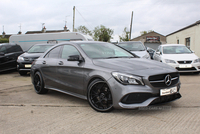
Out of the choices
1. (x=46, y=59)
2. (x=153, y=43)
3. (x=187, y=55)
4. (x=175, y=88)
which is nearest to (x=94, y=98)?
(x=175, y=88)

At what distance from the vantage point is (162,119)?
3518 millimetres

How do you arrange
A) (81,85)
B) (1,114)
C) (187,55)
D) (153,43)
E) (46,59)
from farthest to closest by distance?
(153,43), (187,55), (46,59), (81,85), (1,114)

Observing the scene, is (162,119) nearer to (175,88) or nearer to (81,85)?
(175,88)

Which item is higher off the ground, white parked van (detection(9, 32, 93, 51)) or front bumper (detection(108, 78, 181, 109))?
white parked van (detection(9, 32, 93, 51))

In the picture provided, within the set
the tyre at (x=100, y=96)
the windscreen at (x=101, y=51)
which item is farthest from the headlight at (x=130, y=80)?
the windscreen at (x=101, y=51)

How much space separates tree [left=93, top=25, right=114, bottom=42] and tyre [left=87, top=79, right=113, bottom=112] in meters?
55.7

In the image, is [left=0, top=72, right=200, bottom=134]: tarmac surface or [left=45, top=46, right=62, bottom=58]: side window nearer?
[left=0, top=72, right=200, bottom=134]: tarmac surface

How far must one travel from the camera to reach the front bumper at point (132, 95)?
3525mm

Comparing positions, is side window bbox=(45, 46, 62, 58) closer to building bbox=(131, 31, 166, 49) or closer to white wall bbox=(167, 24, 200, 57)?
white wall bbox=(167, 24, 200, 57)

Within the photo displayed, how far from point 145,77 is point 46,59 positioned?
303 cm

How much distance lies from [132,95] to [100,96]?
66 cm

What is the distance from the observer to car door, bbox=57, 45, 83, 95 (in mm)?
4379

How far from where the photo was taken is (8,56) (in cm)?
1141

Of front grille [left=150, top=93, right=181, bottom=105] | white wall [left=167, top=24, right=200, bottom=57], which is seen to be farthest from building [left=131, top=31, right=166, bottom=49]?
front grille [left=150, top=93, right=181, bottom=105]
